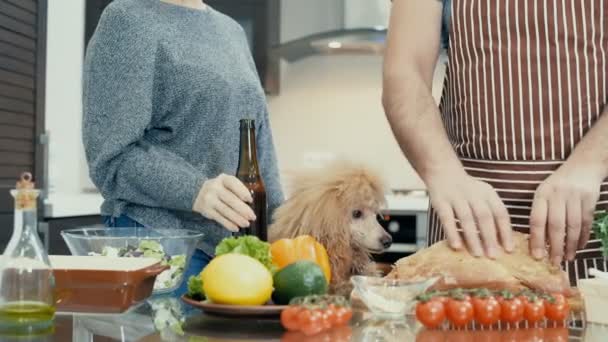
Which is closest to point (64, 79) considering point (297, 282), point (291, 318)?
point (297, 282)

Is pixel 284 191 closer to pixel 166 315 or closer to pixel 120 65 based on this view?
pixel 120 65

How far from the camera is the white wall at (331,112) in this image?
411 centimetres

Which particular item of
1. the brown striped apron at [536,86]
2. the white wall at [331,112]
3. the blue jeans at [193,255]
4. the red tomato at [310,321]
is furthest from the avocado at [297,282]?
the white wall at [331,112]

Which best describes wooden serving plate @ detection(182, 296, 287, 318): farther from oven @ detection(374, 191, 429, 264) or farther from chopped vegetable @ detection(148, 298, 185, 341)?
oven @ detection(374, 191, 429, 264)

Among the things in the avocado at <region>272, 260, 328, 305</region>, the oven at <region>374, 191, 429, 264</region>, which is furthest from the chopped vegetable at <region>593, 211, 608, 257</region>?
the oven at <region>374, 191, 429, 264</region>

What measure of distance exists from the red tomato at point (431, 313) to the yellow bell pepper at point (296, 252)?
0.86ft

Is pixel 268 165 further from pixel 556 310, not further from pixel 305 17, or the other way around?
pixel 305 17

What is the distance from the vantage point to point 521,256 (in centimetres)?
109

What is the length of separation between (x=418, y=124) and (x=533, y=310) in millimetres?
407

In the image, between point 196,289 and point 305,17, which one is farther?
point 305,17

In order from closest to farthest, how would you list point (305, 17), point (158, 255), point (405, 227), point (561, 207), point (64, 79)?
point (561, 207), point (158, 255), point (405, 227), point (64, 79), point (305, 17)

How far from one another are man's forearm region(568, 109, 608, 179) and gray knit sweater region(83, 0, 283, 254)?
2.17 feet

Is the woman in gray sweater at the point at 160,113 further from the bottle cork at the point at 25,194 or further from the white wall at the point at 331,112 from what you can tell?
the white wall at the point at 331,112

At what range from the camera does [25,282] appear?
3.05 ft
